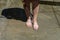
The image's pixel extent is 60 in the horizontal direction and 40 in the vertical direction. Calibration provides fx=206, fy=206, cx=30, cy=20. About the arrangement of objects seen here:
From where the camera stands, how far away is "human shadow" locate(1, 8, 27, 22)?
4488mm

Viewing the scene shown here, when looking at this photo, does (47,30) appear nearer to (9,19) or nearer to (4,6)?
(9,19)

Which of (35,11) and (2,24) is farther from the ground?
(35,11)

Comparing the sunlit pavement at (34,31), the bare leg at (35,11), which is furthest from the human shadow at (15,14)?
the bare leg at (35,11)

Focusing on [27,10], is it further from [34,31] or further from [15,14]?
[15,14]

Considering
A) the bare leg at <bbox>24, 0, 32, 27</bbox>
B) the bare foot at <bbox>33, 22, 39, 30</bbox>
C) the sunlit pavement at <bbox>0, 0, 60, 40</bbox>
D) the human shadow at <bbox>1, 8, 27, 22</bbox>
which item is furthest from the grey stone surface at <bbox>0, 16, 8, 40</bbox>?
the bare foot at <bbox>33, 22, 39, 30</bbox>

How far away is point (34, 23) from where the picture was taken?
412 centimetres

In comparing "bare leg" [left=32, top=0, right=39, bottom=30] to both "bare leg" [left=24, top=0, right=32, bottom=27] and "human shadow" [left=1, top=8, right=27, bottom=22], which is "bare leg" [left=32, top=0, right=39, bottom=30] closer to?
"bare leg" [left=24, top=0, right=32, bottom=27]

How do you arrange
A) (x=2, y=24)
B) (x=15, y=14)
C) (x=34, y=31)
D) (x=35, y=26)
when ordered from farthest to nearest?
(x=15, y=14) → (x=2, y=24) → (x=35, y=26) → (x=34, y=31)

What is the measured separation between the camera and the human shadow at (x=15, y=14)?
14.7 ft

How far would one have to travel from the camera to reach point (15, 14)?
4617mm

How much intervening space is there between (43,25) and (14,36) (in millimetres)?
724

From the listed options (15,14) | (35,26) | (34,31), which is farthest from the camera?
Result: (15,14)

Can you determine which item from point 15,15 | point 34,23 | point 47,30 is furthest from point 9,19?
point 47,30

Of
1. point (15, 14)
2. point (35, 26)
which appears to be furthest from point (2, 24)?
point (35, 26)
